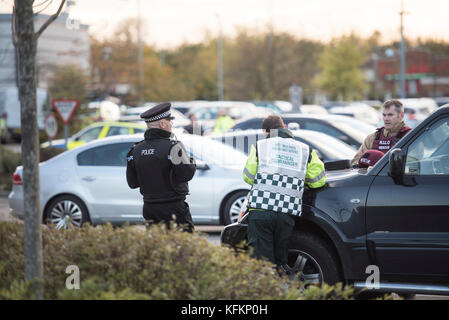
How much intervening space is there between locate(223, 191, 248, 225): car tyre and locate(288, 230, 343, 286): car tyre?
16.1ft

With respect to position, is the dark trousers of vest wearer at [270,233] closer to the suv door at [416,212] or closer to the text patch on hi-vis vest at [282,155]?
the text patch on hi-vis vest at [282,155]

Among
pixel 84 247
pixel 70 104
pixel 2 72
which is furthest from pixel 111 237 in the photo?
pixel 2 72

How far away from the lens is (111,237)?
4961 mm

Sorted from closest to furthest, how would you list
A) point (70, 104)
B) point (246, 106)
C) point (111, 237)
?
point (111, 237) < point (70, 104) < point (246, 106)

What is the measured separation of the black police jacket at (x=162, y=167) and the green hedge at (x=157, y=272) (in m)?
1.36

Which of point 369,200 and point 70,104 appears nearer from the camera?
point 369,200

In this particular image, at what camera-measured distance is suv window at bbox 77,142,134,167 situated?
11.7m

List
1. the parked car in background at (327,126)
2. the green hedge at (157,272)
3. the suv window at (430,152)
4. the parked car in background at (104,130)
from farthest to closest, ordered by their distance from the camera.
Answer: the parked car in background at (104,130), the parked car in background at (327,126), the suv window at (430,152), the green hedge at (157,272)

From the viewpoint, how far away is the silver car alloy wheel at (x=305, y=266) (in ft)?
20.4

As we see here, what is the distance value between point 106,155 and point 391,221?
6.62 metres

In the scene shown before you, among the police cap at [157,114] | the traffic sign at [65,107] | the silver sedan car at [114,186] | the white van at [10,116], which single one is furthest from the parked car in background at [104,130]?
the white van at [10,116]
